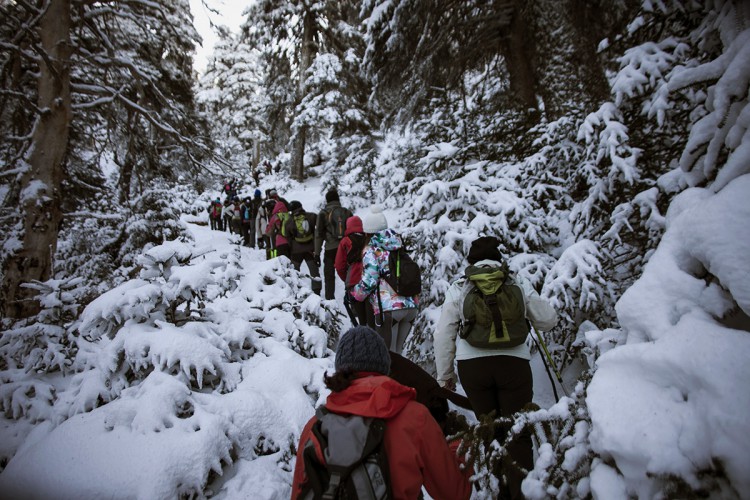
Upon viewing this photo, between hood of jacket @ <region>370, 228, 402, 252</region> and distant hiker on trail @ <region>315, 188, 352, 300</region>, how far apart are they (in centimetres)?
237

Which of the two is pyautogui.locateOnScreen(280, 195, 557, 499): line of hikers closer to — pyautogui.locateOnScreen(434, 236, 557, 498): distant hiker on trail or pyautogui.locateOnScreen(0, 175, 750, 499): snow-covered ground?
pyautogui.locateOnScreen(434, 236, 557, 498): distant hiker on trail

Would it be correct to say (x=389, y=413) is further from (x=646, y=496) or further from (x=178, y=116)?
(x=178, y=116)

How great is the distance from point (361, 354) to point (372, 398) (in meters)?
0.34

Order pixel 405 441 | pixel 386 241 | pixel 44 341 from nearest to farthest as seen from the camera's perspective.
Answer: pixel 405 441
pixel 44 341
pixel 386 241

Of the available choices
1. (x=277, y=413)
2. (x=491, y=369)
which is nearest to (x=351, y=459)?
(x=491, y=369)

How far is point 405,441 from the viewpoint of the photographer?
160 cm

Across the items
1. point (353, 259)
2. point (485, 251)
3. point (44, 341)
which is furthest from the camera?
point (353, 259)

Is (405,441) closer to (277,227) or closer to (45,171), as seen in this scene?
(45,171)

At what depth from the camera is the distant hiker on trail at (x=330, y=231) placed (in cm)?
694

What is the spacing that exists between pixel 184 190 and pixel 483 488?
25.4 meters

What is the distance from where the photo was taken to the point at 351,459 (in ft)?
4.81

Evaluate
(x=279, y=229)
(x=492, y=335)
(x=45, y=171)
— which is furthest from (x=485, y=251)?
(x=279, y=229)

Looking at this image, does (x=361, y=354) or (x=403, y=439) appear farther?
(x=361, y=354)

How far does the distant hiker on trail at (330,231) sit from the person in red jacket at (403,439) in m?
5.22
